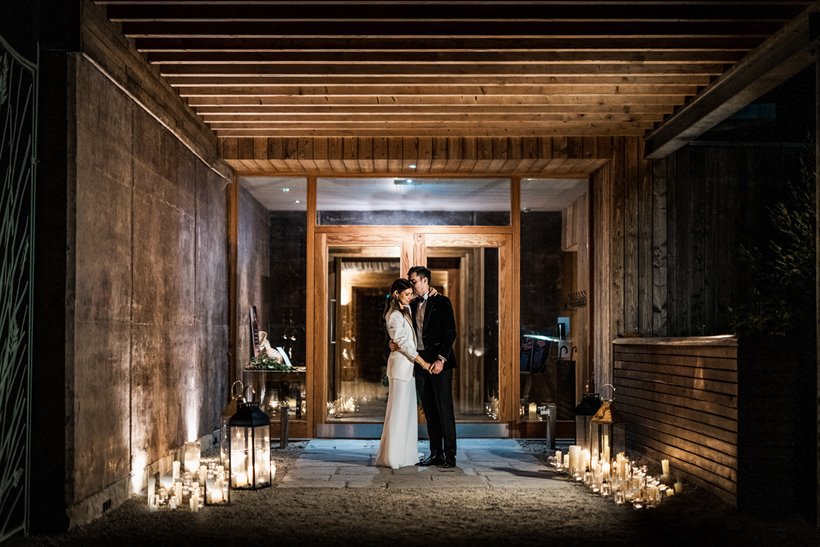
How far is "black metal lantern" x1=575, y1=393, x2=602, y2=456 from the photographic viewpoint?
23.3ft

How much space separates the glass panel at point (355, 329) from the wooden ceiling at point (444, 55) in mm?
1948

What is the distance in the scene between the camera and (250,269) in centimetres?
980

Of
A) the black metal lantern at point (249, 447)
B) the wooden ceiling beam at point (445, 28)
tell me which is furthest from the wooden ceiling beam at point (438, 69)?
the black metal lantern at point (249, 447)

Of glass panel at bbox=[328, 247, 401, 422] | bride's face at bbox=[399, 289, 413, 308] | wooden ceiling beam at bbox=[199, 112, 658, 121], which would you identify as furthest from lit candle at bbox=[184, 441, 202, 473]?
wooden ceiling beam at bbox=[199, 112, 658, 121]

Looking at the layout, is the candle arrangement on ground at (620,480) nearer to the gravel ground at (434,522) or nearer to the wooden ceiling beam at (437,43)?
the gravel ground at (434,522)

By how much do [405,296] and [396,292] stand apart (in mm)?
86

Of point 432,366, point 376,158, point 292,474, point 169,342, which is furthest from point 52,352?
point 376,158

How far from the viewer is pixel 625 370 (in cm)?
850

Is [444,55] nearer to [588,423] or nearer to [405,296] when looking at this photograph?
[405,296]

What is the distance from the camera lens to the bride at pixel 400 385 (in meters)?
7.54

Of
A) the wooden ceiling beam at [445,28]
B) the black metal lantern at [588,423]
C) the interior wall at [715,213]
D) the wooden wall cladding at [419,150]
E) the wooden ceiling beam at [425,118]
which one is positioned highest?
the wooden ceiling beam at [445,28]

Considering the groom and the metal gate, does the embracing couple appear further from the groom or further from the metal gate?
the metal gate

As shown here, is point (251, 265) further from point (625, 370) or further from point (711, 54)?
point (711, 54)

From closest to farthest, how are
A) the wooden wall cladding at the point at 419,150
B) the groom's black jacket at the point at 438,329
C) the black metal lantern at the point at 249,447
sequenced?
the black metal lantern at the point at 249,447 → the groom's black jacket at the point at 438,329 → the wooden wall cladding at the point at 419,150
